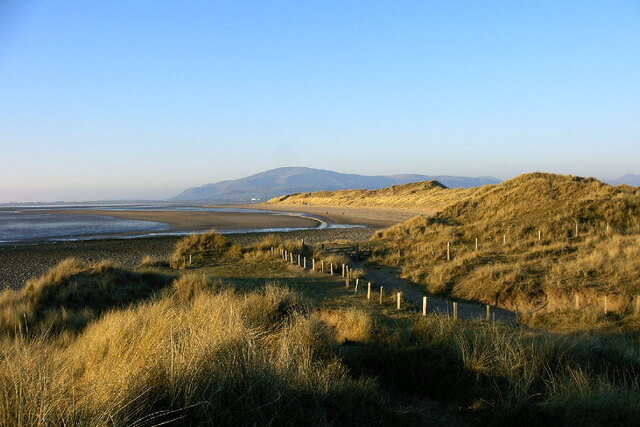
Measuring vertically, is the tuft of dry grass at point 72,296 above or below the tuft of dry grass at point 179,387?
below

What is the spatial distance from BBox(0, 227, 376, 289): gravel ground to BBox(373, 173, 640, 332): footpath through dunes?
32.2 ft

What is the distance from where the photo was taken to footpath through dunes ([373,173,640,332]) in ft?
41.8

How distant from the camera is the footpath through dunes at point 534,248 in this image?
12.7m

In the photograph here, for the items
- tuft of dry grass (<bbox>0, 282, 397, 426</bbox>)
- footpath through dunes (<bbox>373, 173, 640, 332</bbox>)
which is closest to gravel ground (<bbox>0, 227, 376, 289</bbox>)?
footpath through dunes (<bbox>373, 173, 640, 332</bbox>)

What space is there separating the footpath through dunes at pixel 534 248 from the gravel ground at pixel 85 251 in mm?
9820

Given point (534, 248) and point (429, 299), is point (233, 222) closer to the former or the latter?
point (534, 248)

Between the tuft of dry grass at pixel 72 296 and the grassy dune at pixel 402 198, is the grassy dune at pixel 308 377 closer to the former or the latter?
the tuft of dry grass at pixel 72 296

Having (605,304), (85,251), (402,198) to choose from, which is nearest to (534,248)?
(605,304)

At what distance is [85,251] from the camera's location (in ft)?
91.8

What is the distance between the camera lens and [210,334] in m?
4.64

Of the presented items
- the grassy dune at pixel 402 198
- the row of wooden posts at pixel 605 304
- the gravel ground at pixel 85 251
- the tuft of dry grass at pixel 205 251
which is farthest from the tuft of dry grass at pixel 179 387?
the grassy dune at pixel 402 198

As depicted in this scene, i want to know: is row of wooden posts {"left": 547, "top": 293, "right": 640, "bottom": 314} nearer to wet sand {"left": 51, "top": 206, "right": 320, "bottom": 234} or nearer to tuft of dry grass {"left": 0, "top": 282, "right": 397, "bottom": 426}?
tuft of dry grass {"left": 0, "top": 282, "right": 397, "bottom": 426}

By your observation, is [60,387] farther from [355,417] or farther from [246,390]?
[355,417]

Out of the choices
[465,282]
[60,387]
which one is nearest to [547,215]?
[465,282]
